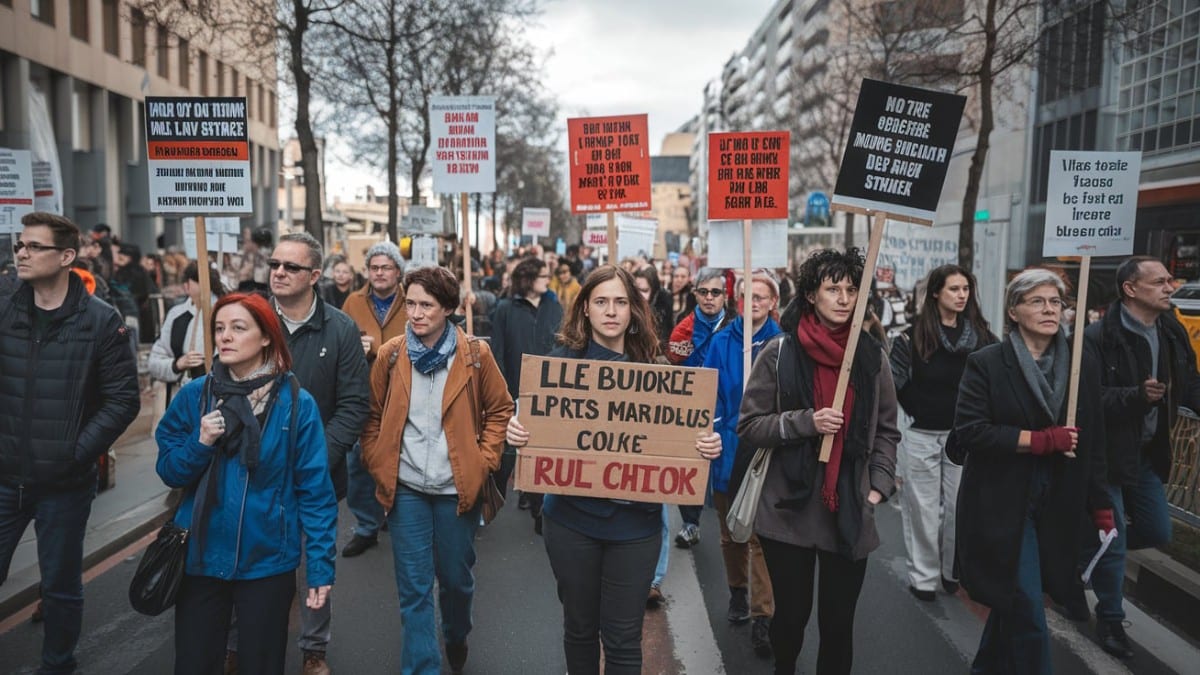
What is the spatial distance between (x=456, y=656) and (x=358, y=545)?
7.43ft

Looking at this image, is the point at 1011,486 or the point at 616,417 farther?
the point at 1011,486

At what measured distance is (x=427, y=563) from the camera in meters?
4.39

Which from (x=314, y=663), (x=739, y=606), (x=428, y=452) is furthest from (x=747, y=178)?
(x=314, y=663)

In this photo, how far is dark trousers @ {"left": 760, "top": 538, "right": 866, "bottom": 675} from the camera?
3850 mm

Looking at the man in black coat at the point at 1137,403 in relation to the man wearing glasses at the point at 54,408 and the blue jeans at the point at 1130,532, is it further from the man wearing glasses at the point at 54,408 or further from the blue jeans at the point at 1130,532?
the man wearing glasses at the point at 54,408

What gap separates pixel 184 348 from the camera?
6664mm

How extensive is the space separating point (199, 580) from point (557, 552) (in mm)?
1317

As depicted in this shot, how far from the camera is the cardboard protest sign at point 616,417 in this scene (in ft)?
12.5

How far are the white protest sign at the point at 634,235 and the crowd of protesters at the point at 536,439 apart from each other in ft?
41.6

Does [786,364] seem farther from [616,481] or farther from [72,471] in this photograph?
[72,471]

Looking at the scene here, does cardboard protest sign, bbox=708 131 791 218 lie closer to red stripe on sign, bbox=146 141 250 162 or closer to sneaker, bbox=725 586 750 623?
sneaker, bbox=725 586 750 623

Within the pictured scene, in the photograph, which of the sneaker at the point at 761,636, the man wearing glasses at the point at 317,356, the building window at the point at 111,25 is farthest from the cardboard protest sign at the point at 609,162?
the building window at the point at 111,25

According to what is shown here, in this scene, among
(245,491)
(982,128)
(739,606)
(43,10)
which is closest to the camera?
(245,491)

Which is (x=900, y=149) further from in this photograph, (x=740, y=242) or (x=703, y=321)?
(x=703, y=321)
